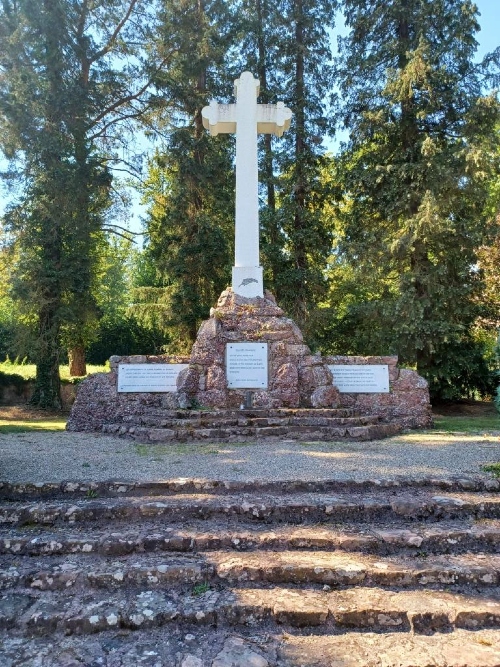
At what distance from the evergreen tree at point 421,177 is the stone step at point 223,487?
10.1 meters

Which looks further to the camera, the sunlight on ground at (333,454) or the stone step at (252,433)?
the stone step at (252,433)

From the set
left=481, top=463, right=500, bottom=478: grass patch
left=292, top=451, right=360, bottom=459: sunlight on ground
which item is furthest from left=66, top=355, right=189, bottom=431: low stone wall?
left=481, top=463, right=500, bottom=478: grass patch

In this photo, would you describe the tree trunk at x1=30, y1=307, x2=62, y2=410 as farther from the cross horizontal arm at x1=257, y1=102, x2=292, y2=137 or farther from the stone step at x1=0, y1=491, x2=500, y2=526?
the stone step at x1=0, y1=491, x2=500, y2=526

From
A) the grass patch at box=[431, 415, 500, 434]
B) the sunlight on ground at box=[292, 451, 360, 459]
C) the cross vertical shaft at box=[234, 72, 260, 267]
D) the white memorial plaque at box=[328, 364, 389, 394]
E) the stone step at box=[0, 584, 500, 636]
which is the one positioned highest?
the cross vertical shaft at box=[234, 72, 260, 267]

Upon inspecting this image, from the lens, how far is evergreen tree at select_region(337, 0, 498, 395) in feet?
49.2

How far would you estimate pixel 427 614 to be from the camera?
2.90 metres

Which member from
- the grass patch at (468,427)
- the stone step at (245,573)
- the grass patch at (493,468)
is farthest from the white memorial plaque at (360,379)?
the stone step at (245,573)

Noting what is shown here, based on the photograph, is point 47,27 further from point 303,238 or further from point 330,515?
point 330,515

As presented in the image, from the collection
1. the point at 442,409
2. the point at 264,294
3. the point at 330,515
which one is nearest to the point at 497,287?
the point at 442,409

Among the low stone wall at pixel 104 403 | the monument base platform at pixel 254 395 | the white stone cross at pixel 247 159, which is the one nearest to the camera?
the monument base platform at pixel 254 395

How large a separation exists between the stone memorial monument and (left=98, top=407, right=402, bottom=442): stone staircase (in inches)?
1.0

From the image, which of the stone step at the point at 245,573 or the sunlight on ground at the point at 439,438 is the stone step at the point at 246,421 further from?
the stone step at the point at 245,573

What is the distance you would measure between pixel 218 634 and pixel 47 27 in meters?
18.0

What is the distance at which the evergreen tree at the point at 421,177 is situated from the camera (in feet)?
49.2
